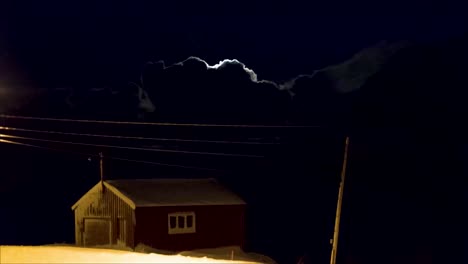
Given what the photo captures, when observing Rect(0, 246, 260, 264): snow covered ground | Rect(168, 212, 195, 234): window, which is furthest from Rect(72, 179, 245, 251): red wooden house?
Rect(0, 246, 260, 264): snow covered ground

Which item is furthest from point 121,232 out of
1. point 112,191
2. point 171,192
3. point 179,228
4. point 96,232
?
point 171,192

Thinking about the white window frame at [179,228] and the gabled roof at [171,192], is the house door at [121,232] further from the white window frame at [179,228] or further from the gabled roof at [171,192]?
the white window frame at [179,228]

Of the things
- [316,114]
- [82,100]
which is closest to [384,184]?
[316,114]

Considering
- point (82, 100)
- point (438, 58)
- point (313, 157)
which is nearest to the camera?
point (313, 157)

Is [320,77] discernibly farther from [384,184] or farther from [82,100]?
[82,100]

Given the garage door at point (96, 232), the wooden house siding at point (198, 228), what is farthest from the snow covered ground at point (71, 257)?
the garage door at point (96, 232)

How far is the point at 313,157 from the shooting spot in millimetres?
28234

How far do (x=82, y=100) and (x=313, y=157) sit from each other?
40.4 feet

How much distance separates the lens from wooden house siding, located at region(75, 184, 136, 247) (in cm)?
3039

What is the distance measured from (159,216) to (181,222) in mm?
1189

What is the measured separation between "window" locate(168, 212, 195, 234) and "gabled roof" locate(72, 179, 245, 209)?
1.89 feet

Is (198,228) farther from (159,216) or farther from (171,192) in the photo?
(171,192)

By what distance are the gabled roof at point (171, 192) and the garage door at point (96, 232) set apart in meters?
1.65

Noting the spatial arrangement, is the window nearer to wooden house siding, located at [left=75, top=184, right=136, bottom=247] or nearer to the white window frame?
the white window frame
